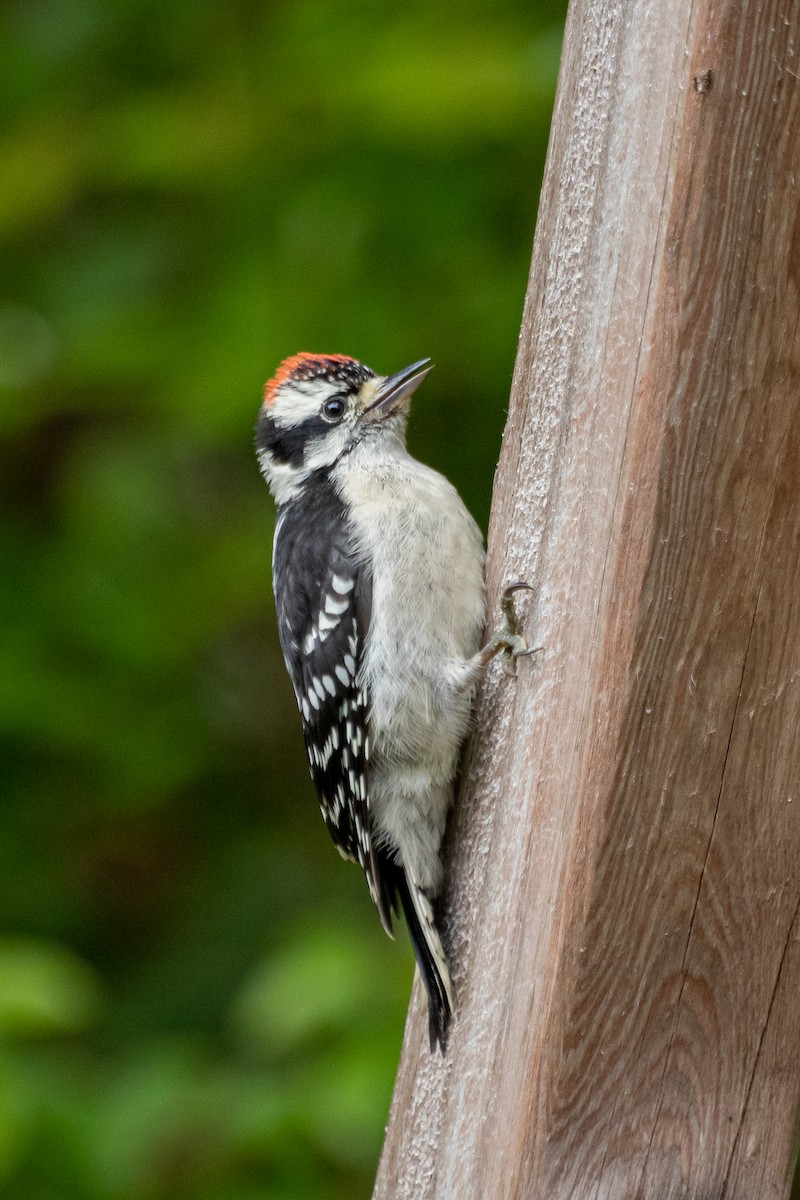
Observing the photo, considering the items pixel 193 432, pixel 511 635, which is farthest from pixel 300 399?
pixel 511 635

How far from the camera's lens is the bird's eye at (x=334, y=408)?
3.95m

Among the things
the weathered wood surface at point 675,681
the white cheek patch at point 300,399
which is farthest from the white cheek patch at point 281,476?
the weathered wood surface at point 675,681

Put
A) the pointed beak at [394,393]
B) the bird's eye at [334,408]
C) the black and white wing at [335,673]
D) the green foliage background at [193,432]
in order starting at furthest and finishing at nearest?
the bird's eye at [334,408]
the pointed beak at [394,393]
the green foliage background at [193,432]
the black and white wing at [335,673]

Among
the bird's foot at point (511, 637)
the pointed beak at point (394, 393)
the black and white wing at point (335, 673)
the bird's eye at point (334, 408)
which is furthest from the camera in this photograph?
the bird's eye at point (334, 408)

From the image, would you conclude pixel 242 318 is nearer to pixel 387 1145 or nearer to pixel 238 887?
pixel 238 887

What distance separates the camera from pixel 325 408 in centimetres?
397

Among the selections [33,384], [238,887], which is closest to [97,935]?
[238,887]

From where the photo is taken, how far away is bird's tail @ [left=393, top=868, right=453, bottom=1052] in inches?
106

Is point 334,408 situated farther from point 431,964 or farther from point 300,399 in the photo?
point 431,964

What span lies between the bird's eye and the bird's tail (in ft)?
5.10

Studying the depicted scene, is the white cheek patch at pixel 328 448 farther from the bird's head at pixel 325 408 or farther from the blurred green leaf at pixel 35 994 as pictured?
the blurred green leaf at pixel 35 994

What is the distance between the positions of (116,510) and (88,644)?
45 cm

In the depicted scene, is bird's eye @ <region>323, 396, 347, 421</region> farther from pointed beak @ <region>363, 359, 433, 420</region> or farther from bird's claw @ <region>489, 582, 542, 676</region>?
bird's claw @ <region>489, 582, 542, 676</region>

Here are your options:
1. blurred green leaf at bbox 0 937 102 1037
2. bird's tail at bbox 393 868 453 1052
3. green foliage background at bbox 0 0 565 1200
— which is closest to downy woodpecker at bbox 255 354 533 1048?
bird's tail at bbox 393 868 453 1052
